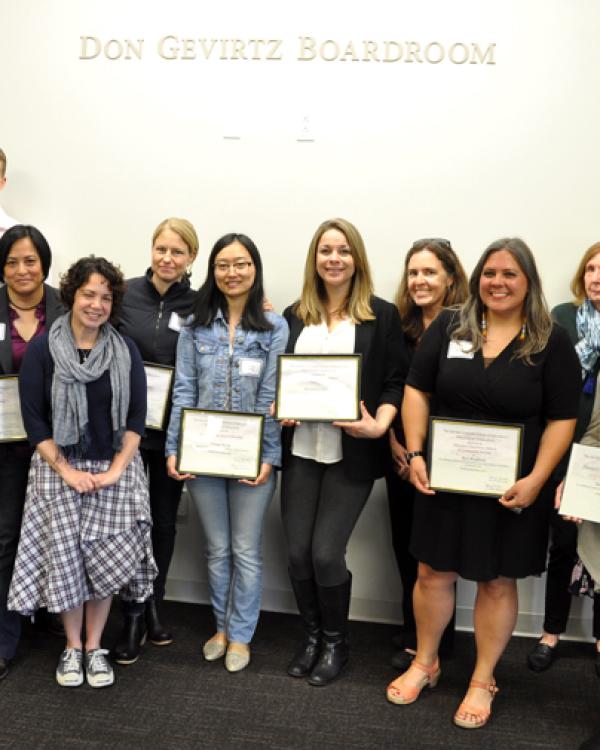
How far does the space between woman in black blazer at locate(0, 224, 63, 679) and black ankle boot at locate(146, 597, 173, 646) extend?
55 centimetres

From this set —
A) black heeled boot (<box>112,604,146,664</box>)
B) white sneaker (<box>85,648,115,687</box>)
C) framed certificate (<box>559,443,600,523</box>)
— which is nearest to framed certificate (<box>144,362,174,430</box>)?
black heeled boot (<box>112,604,146,664</box>)

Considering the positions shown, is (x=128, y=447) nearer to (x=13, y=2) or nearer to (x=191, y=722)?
(x=191, y=722)

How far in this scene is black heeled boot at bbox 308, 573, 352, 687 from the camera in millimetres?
2664

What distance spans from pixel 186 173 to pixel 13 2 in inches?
47.3

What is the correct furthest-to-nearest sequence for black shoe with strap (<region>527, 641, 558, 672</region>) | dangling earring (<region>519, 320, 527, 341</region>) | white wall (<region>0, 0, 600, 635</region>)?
1. white wall (<region>0, 0, 600, 635</region>)
2. black shoe with strap (<region>527, 641, 558, 672</region>)
3. dangling earring (<region>519, 320, 527, 341</region>)

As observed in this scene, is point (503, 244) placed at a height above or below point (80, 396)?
above

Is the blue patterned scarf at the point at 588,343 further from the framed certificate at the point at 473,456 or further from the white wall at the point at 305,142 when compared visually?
the framed certificate at the point at 473,456

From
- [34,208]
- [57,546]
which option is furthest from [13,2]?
[57,546]

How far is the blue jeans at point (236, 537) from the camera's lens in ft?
8.86

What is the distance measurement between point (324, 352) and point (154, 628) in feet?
4.73

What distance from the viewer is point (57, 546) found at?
2471 millimetres

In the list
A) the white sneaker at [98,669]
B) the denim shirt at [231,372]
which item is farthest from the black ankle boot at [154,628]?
the denim shirt at [231,372]

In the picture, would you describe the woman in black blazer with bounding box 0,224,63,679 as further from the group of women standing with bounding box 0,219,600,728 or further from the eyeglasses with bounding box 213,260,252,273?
the eyeglasses with bounding box 213,260,252,273

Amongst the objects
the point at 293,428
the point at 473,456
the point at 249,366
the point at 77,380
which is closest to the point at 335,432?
the point at 293,428
